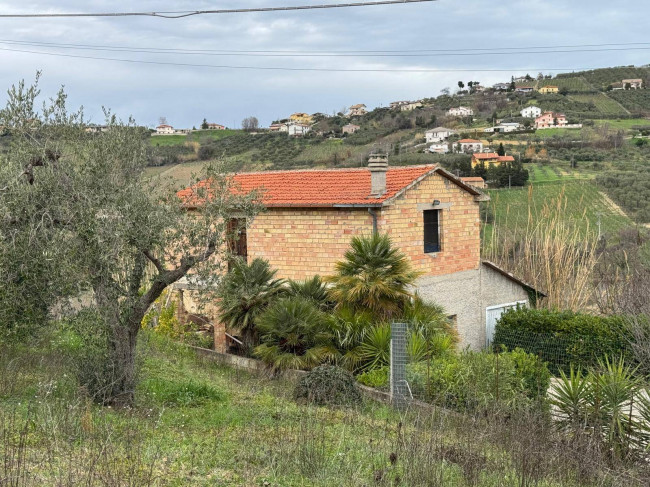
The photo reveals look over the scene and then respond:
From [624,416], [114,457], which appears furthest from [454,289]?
[114,457]

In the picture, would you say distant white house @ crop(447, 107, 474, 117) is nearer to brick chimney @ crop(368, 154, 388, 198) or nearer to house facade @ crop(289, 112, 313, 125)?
house facade @ crop(289, 112, 313, 125)

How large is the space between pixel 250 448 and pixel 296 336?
7835mm

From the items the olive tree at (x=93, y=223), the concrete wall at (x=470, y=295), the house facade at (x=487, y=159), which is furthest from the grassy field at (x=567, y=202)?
the olive tree at (x=93, y=223)

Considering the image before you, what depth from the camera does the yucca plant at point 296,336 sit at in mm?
15648

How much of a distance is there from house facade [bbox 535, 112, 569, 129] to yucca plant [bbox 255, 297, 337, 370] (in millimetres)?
58219

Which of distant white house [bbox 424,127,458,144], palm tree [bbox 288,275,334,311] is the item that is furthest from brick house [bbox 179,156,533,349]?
distant white house [bbox 424,127,458,144]

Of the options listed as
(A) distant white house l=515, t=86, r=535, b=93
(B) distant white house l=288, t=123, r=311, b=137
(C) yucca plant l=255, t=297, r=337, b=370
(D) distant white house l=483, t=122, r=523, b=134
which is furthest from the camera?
(A) distant white house l=515, t=86, r=535, b=93

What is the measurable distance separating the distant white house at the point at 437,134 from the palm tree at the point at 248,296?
45.2 m

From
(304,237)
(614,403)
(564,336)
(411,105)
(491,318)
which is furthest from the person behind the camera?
(411,105)

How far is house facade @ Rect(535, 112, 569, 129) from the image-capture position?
228 ft

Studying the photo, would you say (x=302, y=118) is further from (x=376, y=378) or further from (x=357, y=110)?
(x=376, y=378)

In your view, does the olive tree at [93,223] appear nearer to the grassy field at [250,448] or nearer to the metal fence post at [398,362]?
the grassy field at [250,448]

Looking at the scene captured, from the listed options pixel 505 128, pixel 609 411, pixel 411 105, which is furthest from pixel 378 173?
pixel 411 105

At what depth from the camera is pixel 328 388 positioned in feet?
41.1
